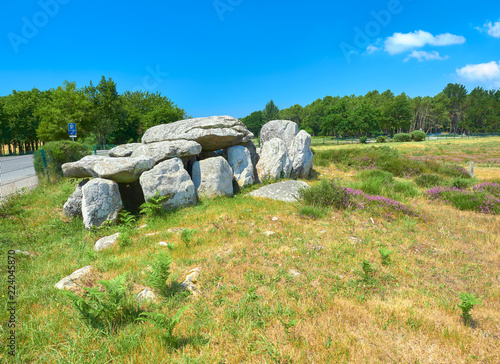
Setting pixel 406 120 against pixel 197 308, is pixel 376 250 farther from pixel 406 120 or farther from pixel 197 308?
pixel 406 120

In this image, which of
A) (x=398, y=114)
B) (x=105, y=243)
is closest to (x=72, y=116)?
(x=105, y=243)

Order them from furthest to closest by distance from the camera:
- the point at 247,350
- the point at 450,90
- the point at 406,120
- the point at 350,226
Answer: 1. the point at 450,90
2. the point at 406,120
3. the point at 350,226
4. the point at 247,350

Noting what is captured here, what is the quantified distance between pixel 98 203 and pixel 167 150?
10.0 ft

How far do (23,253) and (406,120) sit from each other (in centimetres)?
9114

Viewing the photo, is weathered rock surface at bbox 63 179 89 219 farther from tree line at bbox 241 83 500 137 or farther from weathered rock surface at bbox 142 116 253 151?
tree line at bbox 241 83 500 137

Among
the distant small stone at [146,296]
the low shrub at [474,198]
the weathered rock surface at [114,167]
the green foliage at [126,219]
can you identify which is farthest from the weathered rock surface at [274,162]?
the distant small stone at [146,296]

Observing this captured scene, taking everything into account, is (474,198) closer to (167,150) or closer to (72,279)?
(167,150)

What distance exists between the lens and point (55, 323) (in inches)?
136

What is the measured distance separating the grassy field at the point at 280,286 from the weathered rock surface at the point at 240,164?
11.9 ft

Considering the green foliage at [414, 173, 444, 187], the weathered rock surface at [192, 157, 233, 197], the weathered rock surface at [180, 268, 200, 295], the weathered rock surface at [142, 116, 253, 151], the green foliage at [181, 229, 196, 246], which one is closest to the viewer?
the weathered rock surface at [180, 268, 200, 295]

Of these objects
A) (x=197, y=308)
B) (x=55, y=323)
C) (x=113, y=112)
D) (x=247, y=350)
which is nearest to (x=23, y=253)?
(x=55, y=323)

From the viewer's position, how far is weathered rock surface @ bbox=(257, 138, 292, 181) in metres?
13.1

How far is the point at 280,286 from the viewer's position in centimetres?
441

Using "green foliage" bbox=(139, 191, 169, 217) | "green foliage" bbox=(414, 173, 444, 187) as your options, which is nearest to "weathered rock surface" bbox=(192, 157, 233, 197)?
"green foliage" bbox=(139, 191, 169, 217)
